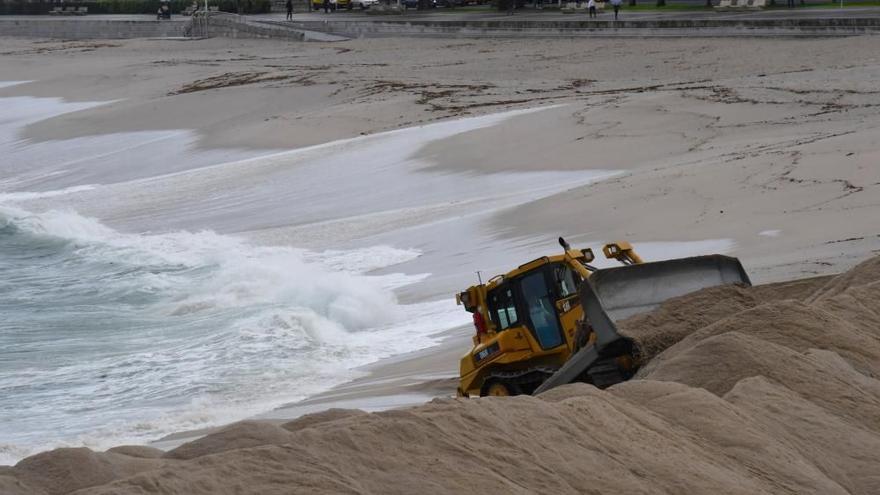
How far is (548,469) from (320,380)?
8760 mm

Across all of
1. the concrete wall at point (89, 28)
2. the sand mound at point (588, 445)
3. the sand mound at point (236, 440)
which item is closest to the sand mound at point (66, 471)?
the sand mound at point (588, 445)

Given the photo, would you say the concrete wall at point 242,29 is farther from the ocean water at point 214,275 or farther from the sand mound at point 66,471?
the sand mound at point 66,471

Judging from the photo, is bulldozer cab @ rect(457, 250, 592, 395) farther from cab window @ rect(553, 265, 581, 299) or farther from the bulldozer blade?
the bulldozer blade

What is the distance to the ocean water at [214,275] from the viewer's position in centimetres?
1644

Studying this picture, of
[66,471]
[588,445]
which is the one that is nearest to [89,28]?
[66,471]

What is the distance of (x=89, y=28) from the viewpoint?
252 feet

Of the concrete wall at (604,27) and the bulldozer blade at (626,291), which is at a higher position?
the concrete wall at (604,27)

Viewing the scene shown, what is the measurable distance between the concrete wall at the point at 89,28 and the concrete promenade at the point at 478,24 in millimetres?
50

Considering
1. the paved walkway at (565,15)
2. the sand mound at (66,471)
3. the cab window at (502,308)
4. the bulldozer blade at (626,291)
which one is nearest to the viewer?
the sand mound at (66,471)

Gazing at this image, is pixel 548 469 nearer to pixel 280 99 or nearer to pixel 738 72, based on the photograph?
pixel 738 72

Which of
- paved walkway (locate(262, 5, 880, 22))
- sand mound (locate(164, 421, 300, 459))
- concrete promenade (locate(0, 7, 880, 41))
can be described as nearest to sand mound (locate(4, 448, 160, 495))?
sand mound (locate(164, 421, 300, 459))

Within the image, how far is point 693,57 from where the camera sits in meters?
40.5

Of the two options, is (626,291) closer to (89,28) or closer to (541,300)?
(541,300)

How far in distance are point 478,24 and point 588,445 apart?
47493mm
